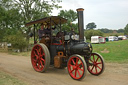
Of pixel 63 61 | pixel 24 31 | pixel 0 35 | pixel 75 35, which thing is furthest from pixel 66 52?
pixel 0 35

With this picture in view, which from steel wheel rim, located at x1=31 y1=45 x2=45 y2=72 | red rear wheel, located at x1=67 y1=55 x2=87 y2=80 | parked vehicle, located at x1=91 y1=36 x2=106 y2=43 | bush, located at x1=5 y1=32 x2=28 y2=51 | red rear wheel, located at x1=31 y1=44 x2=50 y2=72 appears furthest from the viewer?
parked vehicle, located at x1=91 y1=36 x2=106 y2=43

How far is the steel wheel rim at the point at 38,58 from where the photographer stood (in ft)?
18.1

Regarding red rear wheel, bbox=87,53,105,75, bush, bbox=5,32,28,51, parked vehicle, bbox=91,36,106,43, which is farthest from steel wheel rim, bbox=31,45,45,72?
parked vehicle, bbox=91,36,106,43

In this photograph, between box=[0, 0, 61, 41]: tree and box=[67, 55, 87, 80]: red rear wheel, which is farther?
box=[0, 0, 61, 41]: tree

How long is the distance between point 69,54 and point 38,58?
4.63 feet

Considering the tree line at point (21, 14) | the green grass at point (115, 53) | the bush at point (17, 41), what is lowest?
the green grass at point (115, 53)

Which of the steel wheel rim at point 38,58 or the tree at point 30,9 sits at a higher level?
the tree at point 30,9

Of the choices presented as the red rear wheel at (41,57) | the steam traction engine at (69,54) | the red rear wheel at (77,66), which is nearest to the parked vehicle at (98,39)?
the steam traction engine at (69,54)

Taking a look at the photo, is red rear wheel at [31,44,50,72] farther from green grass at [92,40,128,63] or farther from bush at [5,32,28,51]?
bush at [5,32,28,51]

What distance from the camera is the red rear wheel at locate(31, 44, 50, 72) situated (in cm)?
518

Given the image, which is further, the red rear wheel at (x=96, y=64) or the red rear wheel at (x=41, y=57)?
the red rear wheel at (x=41, y=57)

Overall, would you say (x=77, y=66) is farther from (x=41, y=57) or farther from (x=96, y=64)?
(x=41, y=57)

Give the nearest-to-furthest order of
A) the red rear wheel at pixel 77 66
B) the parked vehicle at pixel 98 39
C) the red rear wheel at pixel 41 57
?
the red rear wheel at pixel 77 66
the red rear wheel at pixel 41 57
the parked vehicle at pixel 98 39

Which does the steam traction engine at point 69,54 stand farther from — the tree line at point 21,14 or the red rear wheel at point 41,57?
the tree line at point 21,14
